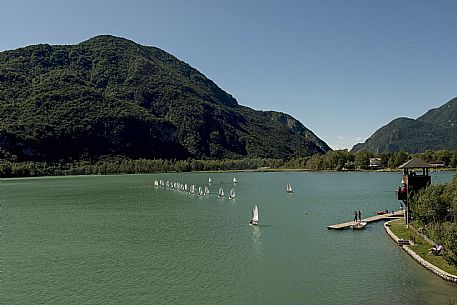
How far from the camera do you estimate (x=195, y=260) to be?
36.2 metres

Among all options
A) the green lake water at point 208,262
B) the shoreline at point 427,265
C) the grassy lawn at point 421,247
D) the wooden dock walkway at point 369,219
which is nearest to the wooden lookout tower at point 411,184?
the grassy lawn at point 421,247

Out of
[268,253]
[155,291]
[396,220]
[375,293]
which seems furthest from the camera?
[396,220]

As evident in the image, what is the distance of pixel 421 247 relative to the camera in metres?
34.7

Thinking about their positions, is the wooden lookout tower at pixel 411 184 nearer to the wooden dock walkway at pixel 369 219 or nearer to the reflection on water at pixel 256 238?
the wooden dock walkway at pixel 369 219

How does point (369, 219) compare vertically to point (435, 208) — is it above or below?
below

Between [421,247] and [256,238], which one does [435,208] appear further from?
[256,238]

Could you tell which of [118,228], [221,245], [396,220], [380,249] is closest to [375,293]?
[380,249]

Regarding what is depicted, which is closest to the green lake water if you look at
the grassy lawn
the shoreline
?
the shoreline

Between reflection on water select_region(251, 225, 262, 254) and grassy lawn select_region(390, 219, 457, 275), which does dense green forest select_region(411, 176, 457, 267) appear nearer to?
grassy lawn select_region(390, 219, 457, 275)

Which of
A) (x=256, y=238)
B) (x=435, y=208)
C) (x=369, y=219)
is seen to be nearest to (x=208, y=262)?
(x=256, y=238)

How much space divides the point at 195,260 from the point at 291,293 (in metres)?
11.1

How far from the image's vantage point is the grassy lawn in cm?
2840

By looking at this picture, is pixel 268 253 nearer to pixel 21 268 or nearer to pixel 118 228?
pixel 21 268

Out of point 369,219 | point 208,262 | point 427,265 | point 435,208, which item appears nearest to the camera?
point 427,265
